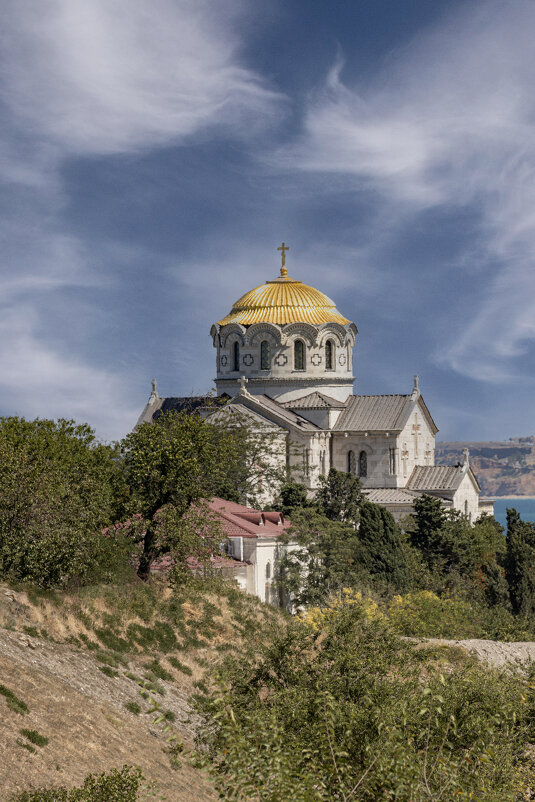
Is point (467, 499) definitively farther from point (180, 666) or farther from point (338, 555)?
point (180, 666)

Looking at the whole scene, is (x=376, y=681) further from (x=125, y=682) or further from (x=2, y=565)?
(x=2, y=565)

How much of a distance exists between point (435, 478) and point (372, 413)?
5.74 m

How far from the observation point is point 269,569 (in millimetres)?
45031

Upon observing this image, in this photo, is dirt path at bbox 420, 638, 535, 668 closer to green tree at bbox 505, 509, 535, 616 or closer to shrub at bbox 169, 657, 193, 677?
shrub at bbox 169, 657, 193, 677

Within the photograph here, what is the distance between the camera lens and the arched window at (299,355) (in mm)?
65875

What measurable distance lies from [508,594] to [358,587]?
1319cm

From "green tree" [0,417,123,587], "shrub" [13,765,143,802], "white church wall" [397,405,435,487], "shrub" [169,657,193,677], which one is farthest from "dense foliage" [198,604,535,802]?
"white church wall" [397,405,435,487]

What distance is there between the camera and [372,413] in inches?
2594

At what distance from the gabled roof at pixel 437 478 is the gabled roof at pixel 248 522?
16.7 meters

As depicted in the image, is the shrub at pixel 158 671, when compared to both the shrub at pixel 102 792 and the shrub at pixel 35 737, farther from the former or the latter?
the shrub at pixel 102 792

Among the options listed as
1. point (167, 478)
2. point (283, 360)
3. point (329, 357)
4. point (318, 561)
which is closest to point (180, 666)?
point (167, 478)

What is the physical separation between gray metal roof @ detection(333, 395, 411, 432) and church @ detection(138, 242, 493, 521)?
64mm

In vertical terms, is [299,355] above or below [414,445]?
above

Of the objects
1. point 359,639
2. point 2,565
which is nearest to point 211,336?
point 2,565
